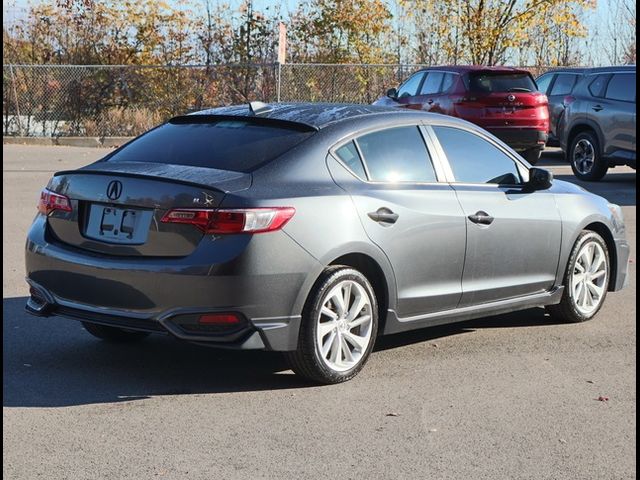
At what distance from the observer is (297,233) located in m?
6.06

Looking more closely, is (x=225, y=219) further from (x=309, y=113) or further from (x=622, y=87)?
(x=622, y=87)

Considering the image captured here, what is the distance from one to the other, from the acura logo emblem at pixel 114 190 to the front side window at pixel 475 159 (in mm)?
2154

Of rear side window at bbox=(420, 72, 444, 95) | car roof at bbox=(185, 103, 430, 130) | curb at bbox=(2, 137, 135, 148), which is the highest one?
car roof at bbox=(185, 103, 430, 130)

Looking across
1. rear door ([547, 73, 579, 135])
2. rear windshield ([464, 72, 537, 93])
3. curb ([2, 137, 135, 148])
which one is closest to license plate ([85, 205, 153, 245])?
rear windshield ([464, 72, 537, 93])

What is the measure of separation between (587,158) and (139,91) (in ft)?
39.2

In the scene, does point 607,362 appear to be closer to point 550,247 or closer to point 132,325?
point 550,247

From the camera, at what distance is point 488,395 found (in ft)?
20.2

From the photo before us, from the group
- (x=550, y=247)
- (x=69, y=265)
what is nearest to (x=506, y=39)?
(x=550, y=247)

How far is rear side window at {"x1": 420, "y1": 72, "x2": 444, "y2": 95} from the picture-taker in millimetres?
20531

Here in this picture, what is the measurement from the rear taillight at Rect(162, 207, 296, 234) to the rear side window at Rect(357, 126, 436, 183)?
99 cm

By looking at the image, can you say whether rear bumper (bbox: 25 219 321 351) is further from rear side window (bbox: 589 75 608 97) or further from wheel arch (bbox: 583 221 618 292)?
rear side window (bbox: 589 75 608 97)

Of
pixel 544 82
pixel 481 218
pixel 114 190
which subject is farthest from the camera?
pixel 544 82

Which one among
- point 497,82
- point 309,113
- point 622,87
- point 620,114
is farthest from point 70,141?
point 309,113

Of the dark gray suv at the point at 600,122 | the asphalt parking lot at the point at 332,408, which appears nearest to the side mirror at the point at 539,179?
the asphalt parking lot at the point at 332,408
